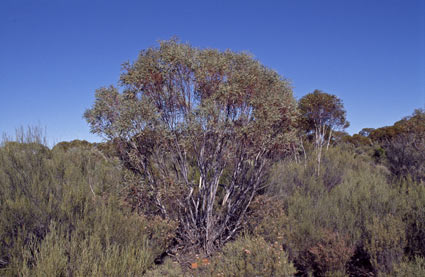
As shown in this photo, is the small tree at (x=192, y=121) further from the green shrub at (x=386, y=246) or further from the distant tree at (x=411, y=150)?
the distant tree at (x=411, y=150)

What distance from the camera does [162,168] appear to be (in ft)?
20.4

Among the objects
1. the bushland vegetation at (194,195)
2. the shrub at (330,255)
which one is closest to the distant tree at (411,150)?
the bushland vegetation at (194,195)

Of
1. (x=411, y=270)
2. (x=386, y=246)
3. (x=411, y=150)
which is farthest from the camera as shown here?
(x=411, y=150)

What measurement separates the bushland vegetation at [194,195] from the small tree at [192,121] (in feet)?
0.08

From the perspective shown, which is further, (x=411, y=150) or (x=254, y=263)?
(x=411, y=150)

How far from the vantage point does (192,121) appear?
5.35 meters

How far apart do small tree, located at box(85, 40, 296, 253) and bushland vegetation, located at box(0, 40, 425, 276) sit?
0.08 feet

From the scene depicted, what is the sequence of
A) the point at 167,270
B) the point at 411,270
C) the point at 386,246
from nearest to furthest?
the point at 411,270 < the point at 386,246 < the point at 167,270

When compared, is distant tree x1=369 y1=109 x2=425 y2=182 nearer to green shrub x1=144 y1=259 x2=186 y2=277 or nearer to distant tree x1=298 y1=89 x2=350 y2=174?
distant tree x1=298 y1=89 x2=350 y2=174

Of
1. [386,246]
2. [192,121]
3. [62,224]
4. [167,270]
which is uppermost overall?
[192,121]

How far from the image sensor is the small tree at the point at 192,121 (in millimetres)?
5574

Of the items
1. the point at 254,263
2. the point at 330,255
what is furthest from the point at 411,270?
the point at 254,263

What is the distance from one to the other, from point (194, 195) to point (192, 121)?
6.87 feet

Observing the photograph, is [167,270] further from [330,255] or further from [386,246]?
[386,246]
